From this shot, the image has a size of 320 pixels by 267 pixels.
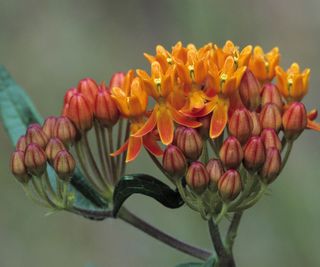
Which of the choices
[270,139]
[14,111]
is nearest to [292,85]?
[270,139]

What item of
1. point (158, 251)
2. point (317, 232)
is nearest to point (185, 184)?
point (317, 232)

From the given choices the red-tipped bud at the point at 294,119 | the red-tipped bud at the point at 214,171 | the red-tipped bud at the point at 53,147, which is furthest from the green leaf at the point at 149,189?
the red-tipped bud at the point at 294,119

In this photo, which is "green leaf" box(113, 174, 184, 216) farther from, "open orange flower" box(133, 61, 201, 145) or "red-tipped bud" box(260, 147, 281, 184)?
"red-tipped bud" box(260, 147, 281, 184)

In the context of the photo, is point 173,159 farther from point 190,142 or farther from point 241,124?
point 241,124

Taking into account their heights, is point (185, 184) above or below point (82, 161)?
below

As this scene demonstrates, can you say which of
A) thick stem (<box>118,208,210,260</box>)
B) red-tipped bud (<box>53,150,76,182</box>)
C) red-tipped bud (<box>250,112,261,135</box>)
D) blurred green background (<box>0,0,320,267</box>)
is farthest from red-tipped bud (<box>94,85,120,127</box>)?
blurred green background (<box>0,0,320,267</box>)

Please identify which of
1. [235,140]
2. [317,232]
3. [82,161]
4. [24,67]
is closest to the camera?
[235,140]

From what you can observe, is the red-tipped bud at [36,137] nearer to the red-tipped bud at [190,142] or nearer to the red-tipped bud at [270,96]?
the red-tipped bud at [190,142]

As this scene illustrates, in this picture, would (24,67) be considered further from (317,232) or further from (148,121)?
(148,121)
